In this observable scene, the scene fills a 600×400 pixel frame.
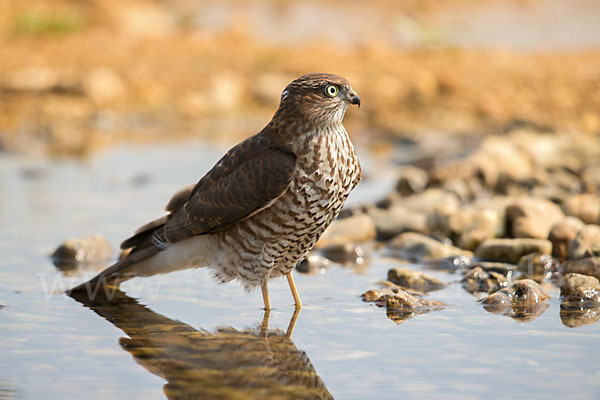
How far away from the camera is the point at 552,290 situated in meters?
6.04

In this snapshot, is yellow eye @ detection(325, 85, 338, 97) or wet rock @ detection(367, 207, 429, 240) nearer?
yellow eye @ detection(325, 85, 338, 97)

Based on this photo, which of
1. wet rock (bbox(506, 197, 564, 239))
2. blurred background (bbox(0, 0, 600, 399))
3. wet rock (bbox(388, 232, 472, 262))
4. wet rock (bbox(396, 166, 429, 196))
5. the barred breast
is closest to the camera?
blurred background (bbox(0, 0, 600, 399))

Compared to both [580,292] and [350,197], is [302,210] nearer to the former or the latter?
[580,292]

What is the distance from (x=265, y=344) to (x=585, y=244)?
2591 millimetres

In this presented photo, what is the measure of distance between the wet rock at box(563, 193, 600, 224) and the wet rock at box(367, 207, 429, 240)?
47.3 inches

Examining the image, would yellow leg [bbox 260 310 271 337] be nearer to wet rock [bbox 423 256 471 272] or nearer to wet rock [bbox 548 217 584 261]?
wet rock [bbox 423 256 471 272]

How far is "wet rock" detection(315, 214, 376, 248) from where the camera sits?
7.50m


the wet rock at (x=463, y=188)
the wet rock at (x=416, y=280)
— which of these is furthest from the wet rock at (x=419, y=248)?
the wet rock at (x=463, y=188)

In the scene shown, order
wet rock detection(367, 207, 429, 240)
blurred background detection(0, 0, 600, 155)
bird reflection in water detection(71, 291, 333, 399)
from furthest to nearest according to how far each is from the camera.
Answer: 1. blurred background detection(0, 0, 600, 155)
2. wet rock detection(367, 207, 429, 240)
3. bird reflection in water detection(71, 291, 333, 399)

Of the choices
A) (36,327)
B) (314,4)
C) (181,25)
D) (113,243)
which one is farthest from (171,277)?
(314,4)

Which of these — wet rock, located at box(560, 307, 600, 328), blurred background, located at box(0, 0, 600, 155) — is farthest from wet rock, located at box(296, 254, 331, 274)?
blurred background, located at box(0, 0, 600, 155)

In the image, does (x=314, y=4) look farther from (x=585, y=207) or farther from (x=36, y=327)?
(x=36, y=327)

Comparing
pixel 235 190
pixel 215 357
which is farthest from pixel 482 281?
pixel 215 357

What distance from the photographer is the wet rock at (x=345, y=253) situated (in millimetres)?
7086
